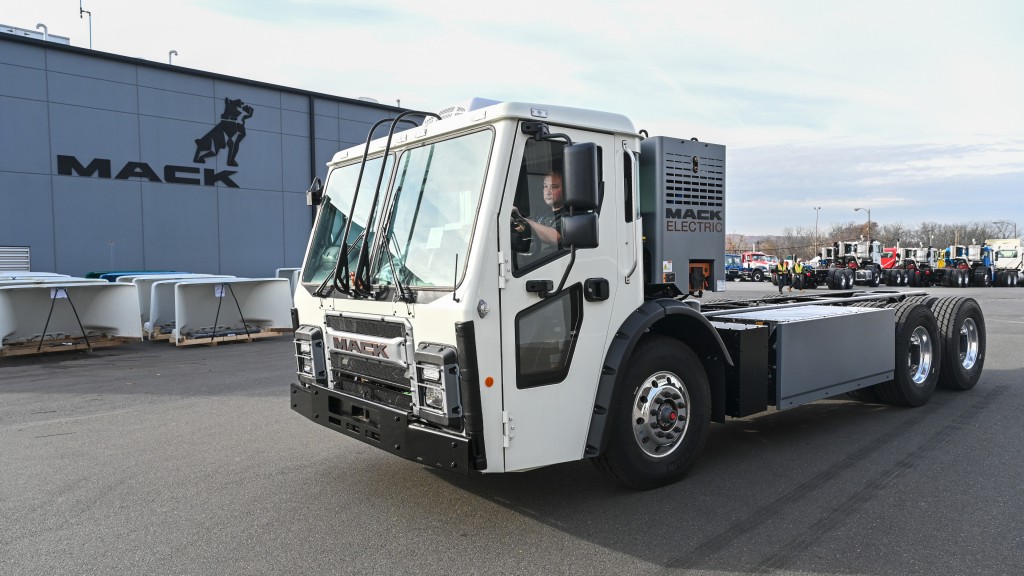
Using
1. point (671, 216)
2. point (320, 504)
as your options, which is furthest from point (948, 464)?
point (320, 504)

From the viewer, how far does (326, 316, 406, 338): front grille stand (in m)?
4.23

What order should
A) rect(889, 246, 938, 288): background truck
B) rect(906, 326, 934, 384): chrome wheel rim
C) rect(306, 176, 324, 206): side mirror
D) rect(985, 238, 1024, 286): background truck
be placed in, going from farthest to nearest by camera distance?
rect(985, 238, 1024, 286): background truck → rect(889, 246, 938, 288): background truck → rect(906, 326, 934, 384): chrome wheel rim → rect(306, 176, 324, 206): side mirror

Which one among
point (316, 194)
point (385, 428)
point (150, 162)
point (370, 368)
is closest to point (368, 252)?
point (370, 368)

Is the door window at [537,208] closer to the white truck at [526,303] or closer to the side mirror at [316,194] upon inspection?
the white truck at [526,303]

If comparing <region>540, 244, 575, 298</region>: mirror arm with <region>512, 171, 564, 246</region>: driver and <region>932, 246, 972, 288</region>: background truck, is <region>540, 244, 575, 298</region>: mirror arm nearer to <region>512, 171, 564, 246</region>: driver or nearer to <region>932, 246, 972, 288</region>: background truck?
<region>512, 171, 564, 246</region>: driver

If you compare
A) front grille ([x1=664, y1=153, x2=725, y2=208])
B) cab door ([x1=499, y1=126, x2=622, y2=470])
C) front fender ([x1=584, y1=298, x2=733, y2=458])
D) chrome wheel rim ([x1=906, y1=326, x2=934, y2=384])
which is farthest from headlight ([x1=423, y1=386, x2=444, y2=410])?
chrome wheel rim ([x1=906, y1=326, x2=934, y2=384])

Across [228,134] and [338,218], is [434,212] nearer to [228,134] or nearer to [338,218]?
[338,218]

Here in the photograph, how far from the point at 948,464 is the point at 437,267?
424 cm

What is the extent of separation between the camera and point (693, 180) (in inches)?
217

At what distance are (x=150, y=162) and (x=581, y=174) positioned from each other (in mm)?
19798

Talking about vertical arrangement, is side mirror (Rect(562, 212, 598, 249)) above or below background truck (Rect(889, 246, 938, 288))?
above

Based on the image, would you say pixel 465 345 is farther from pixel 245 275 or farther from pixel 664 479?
pixel 245 275

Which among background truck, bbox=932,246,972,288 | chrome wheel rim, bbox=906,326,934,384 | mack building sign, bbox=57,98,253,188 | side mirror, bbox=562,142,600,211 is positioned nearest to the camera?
side mirror, bbox=562,142,600,211

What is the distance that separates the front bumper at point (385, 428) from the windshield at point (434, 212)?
31.8 inches
